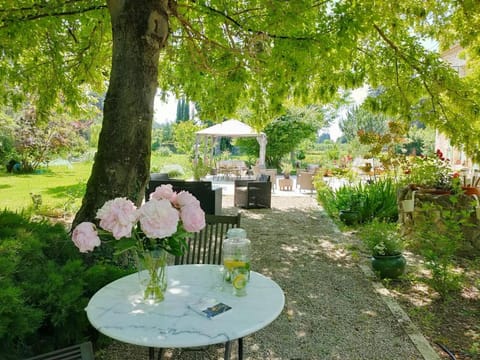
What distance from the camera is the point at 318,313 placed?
3.32 metres

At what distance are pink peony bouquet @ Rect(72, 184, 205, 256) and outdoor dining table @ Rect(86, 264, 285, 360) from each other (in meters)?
0.31

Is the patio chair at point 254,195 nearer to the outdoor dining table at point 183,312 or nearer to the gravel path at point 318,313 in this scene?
the gravel path at point 318,313

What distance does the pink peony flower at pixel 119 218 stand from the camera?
157cm

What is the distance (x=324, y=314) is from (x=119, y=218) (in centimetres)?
243

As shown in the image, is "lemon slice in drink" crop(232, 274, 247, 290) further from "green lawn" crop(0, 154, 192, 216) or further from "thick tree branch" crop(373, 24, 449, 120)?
"green lawn" crop(0, 154, 192, 216)

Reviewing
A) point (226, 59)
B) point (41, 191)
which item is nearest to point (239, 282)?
point (226, 59)

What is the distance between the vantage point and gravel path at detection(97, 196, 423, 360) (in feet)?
8.71

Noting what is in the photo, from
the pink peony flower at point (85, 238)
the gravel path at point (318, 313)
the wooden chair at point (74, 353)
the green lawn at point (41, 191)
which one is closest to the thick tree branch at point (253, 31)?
the gravel path at point (318, 313)

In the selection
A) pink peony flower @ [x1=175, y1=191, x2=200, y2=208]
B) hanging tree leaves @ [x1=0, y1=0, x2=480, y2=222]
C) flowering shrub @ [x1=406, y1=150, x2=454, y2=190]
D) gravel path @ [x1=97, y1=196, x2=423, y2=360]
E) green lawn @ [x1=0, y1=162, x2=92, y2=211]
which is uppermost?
hanging tree leaves @ [x1=0, y1=0, x2=480, y2=222]

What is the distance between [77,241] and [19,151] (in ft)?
51.8

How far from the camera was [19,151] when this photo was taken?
14.8 meters

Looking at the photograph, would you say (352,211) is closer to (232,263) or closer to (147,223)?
(232,263)

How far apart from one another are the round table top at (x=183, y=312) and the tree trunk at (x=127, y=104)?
1299mm

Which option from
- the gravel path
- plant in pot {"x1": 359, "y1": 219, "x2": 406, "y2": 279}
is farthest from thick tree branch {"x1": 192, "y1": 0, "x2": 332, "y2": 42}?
the gravel path
